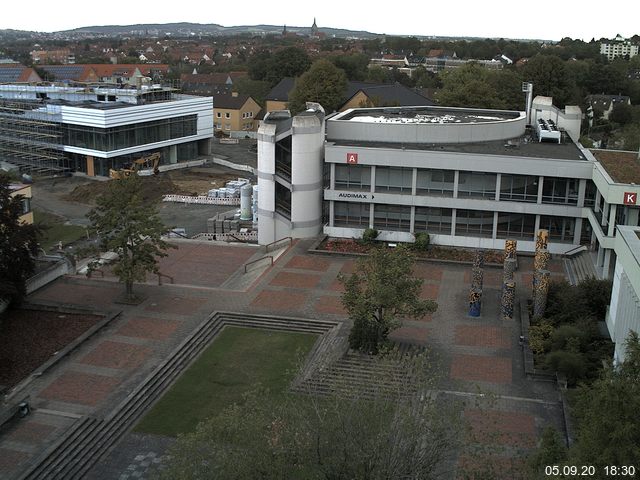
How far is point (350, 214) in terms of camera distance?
45.4 metres

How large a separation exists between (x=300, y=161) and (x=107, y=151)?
104 ft

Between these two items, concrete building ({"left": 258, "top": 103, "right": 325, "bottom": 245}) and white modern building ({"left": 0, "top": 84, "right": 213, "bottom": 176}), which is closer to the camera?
concrete building ({"left": 258, "top": 103, "right": 325, "bottom": 245})

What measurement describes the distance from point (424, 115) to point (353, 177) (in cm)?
1267

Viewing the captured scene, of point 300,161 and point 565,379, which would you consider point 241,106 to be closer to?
point 300,161

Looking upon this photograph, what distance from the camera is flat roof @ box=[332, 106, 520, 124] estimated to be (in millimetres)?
51031

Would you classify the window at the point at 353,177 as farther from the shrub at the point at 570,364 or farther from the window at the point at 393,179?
the shrub at the point at 570,364

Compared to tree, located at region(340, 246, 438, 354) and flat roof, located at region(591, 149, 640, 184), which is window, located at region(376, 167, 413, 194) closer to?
flat roof, located at region(591, 149, 640, 184)

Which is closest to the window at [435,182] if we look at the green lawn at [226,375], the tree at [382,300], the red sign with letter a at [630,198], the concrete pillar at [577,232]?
the concrete pillar at [577,232]

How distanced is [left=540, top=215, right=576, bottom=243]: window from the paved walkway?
2565mm

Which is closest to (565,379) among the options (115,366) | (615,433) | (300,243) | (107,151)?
(615,433)

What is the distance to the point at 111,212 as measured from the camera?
3378 centimetres

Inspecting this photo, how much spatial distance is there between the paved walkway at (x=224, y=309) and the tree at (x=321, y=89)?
4186cm

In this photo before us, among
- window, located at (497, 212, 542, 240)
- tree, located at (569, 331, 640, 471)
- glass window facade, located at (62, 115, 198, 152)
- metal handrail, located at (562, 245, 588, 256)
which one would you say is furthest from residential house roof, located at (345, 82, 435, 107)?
tree, located at (569, 331, 640, 471)

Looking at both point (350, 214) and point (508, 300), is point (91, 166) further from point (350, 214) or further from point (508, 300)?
point (508, 300)
